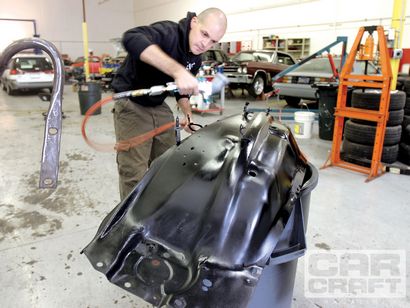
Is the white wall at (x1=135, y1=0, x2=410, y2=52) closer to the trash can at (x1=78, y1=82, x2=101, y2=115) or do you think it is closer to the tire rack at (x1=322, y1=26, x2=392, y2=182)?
the tire rack at (x1=322, y1=26, x2=392, y2=182)

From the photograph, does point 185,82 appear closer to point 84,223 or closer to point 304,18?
point 84,223

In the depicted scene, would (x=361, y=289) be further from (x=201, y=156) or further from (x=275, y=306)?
(x=201, y=156)

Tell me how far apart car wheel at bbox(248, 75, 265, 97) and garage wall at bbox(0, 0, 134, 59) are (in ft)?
38.5

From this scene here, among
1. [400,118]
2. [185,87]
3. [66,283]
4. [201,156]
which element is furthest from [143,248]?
[400,118]

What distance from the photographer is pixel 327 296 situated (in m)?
1.80

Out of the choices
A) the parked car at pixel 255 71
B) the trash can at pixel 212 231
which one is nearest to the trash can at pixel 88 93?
the parked car at pixel 255 71

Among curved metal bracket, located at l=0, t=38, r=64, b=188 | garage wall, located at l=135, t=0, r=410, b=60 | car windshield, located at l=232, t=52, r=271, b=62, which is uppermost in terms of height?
garage wall, located at l=135, t=0, r=410, b=60

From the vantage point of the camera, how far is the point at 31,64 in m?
9.38

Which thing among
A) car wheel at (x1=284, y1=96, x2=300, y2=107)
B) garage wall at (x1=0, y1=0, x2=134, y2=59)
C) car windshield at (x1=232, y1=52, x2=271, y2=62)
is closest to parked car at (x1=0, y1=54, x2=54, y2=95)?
car windshield at (x1=232, y1=52, x2=271, y2=62)

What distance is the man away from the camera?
1.56 m

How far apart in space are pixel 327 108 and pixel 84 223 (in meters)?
3.62

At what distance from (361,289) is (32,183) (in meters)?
2.97

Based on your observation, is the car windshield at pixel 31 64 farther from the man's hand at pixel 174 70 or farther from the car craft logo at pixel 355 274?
the car craft logo at pixel 355 274

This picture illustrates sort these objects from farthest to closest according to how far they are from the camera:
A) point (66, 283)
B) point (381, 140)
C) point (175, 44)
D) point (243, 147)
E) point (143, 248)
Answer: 1. point (381, 140)
2. point (66, 283)
3. point (175, 44)
4. point (243, 147)
5. point (143, 248)
